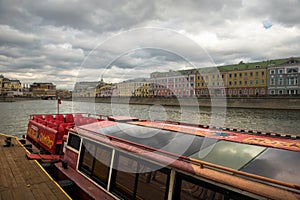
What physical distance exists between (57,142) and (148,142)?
19.2 feet

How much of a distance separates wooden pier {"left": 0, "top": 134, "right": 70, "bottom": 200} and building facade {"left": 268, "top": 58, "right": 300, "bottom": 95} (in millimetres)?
75685

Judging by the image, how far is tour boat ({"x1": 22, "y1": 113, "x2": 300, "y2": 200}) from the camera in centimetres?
298

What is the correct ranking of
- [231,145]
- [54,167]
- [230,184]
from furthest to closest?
[54,167]
[231,145]
[230,184]

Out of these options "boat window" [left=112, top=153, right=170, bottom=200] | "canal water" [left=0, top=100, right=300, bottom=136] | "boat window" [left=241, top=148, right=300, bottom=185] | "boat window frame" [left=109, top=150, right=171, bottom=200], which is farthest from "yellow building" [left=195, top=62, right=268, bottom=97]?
"boat window" [left=241, top=148, right=300, bottom=185]

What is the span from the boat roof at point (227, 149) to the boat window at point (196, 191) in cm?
42

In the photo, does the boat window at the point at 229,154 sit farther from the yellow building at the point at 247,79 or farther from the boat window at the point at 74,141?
the yellow building at the point at 247,79

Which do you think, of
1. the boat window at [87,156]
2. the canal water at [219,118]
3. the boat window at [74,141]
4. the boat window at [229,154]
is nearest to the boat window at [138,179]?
the boat window at [229,154]

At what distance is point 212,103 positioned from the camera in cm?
6122

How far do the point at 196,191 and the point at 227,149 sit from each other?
115 cm

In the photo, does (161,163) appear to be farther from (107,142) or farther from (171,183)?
(107,142)

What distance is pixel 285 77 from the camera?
68.4 meters

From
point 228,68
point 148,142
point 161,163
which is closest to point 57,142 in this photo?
point 148,142

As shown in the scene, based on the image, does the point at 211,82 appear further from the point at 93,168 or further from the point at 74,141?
the point at 93,168

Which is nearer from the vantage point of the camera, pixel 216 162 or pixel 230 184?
pixel 230 184
